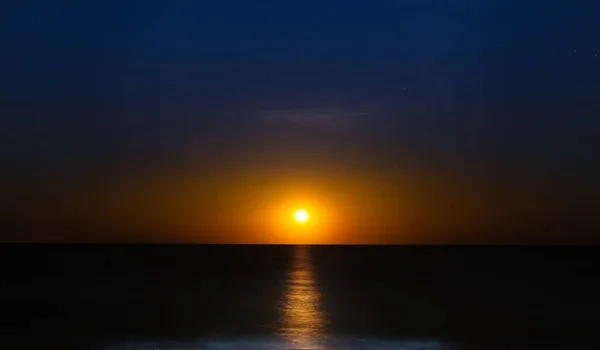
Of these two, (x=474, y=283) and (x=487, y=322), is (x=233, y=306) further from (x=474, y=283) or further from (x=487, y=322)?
(x=474, y=283)

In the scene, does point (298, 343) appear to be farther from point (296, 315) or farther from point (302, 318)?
point (296, 315)

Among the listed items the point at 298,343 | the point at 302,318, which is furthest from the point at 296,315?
the point at 298,343

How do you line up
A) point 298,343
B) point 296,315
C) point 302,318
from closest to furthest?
point 298,343, point 302,318, point 296,315

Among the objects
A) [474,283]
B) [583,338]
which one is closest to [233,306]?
[583,338]

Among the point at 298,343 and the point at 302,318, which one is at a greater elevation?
the point at 302,318

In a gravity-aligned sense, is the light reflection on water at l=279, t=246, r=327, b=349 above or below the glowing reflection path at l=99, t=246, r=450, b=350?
above

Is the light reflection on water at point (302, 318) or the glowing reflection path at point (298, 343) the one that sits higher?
the light reflection on water at point (302, 318)

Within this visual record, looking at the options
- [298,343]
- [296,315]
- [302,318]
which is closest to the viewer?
[298,343]

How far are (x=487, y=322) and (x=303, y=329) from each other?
628cm

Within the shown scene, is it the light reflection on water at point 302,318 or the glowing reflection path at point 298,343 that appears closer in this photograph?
the glowing reflection path at point 298,343

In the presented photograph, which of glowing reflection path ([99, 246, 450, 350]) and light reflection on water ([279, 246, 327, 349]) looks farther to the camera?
light reflection on water ([279, 246, 327, 349])

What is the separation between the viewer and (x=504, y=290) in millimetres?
35562

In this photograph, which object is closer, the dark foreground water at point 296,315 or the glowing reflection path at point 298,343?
the glowing reflection path at point 298,343

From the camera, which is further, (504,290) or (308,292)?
(504,290)
